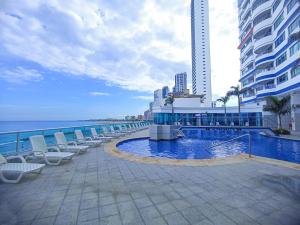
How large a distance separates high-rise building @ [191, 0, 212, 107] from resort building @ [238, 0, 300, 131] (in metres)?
54.0

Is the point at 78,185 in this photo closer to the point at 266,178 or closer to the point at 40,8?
the point at 266,178

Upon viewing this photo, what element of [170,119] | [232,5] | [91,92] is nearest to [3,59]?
[91,92]

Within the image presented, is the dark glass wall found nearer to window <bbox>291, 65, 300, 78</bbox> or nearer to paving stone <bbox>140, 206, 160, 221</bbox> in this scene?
window <bbox>291, 65, 300, 78</bbox>

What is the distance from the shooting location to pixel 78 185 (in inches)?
152

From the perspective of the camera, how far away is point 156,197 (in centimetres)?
320

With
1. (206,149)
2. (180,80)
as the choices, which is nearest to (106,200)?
(206,149)

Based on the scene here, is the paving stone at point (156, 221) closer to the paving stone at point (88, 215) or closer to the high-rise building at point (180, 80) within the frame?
the paving stone at point (88, 215)

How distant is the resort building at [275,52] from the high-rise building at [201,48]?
54.0 meters

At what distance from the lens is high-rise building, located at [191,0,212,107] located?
87.3 metres

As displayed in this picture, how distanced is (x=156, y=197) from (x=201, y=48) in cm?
9412

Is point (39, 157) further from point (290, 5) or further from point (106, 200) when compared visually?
point (290, 5)

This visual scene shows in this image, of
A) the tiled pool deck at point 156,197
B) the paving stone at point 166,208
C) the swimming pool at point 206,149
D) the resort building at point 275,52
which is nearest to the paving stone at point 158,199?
the tiled pool deck at point 156,197

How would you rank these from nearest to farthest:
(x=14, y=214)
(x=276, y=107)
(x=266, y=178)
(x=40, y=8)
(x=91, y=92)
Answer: (x=14, y=214) < (x=266, y=178) < (x=40, y=8) < (x=276, y=107) < (x=91, y=92)

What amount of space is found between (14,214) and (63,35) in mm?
9430
